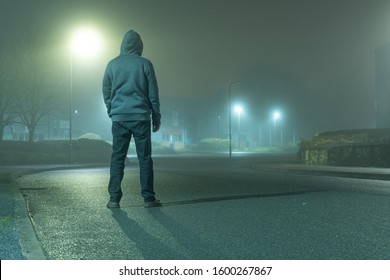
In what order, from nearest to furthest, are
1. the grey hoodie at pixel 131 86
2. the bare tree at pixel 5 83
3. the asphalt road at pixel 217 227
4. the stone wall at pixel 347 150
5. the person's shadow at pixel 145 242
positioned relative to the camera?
the person's shadow at pixel 145 242 < the asphalt road at pixel 217 227 < the grey hoodie at pixel 131 86 < the stone wall at pixel 347 150 < the bare tree at pixel 5 83

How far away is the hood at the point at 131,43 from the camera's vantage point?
6711 millimetres

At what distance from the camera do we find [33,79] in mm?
30172

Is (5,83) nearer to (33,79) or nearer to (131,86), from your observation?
(33,79)

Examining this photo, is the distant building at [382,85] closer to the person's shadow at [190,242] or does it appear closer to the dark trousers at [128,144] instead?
the dark trousers at [128,144]

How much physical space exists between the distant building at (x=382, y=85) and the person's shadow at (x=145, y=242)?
3954 cm

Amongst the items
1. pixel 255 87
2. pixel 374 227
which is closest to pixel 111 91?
pixel 374 227

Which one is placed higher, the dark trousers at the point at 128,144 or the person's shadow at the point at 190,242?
the dark trousers at the point at 128,144

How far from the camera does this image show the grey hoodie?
6562 millimetres

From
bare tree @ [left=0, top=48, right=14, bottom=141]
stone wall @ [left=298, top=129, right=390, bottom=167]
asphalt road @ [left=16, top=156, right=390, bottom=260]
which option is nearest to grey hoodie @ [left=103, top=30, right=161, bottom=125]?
asphalt road @ [left=16, top=156, right=390, bottom=260]

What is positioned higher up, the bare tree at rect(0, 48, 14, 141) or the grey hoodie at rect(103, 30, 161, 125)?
the bare tree at rect(0, 48, 14, 141)

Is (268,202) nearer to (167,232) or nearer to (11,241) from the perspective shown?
(167,232)

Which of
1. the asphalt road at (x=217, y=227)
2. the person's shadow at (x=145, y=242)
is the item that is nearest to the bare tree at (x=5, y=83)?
the asphalt road at (x=217, y=227)

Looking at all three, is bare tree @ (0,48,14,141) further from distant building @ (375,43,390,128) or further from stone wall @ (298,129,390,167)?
distant building @ (375,43,390,128)

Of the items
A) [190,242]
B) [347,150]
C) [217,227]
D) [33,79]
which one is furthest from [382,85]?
[190,242]
